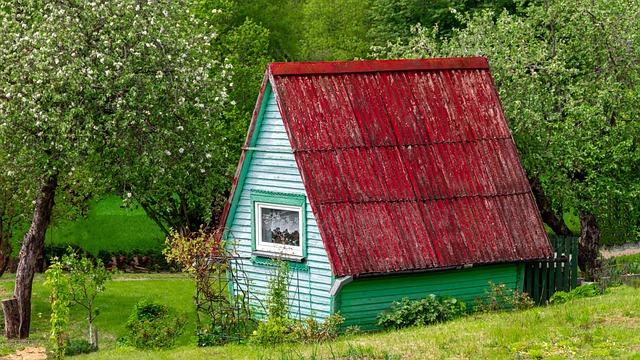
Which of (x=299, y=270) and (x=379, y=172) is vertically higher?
(x=379, y=172)

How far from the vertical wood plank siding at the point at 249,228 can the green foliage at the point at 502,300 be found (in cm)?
330

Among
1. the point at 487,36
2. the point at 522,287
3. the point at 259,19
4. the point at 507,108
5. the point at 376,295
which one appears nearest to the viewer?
the point at 376,295

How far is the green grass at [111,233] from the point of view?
142 ft

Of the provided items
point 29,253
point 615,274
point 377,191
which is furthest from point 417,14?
point 377,191

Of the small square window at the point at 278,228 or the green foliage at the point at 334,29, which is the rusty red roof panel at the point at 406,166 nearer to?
the small square window at the point at 278,228

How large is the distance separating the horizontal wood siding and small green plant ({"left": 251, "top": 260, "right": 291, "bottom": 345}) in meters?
1.28

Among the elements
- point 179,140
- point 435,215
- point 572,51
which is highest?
point 572,51

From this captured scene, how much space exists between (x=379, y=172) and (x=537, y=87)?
7.88 meters

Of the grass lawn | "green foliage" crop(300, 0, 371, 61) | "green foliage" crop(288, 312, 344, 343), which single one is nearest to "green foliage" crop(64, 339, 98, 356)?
the grass lawn

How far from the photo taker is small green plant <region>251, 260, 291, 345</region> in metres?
17.1

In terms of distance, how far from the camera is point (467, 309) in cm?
2027

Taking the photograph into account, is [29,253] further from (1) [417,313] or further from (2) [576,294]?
(2) [576,294]

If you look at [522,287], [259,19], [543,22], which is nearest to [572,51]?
[543,22]

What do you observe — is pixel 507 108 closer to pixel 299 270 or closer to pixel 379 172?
pixel 379 172
